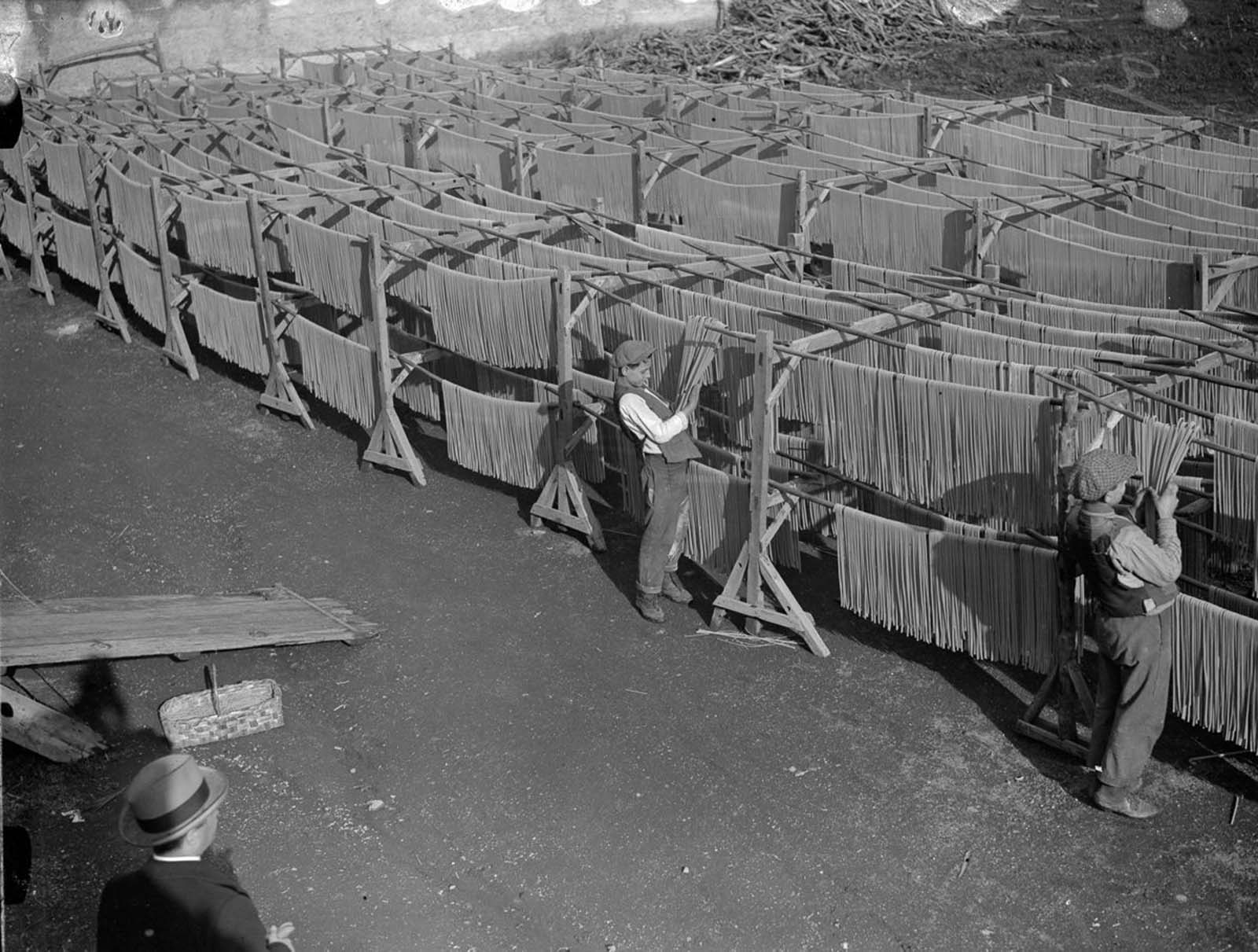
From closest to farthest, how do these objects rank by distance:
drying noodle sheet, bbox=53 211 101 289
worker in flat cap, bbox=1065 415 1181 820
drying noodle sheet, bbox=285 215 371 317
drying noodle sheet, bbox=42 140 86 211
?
worker in flat cap, bbox=1065 415 1181 820 < drying noodle sheet, bbox=285 215 371 317 < drying noodle sheet, bbox=53 211 101 289 < drying noodle sheet, bbox=42 140 86 211

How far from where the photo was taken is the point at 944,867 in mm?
6789

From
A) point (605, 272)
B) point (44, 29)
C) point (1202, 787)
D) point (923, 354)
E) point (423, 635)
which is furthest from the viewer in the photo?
point (44, 29)

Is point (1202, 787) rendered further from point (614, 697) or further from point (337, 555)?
point (337, 555)

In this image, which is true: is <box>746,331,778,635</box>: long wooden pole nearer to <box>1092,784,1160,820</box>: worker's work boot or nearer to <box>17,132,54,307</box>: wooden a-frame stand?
<box>1092,784,1160,820</box>: worker's work boot

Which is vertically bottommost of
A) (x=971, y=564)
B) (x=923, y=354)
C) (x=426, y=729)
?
(x=426, y=729)

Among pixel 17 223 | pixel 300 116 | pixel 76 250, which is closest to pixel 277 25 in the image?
pixel 300 116

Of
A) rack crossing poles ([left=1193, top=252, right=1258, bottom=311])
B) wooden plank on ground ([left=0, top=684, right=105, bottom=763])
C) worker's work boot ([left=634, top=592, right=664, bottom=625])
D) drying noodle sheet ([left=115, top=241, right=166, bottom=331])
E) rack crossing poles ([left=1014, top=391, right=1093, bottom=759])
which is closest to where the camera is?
rack crossing poles ([left=1014, top=391, right=1093, bottom=759])

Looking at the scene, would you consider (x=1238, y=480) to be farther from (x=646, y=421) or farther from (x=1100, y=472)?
(x=646, y=421)

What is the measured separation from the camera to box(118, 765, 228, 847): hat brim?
428 cm

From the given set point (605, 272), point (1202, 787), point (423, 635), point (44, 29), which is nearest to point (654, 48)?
point (44, 29)

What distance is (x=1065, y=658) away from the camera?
24.5 ft

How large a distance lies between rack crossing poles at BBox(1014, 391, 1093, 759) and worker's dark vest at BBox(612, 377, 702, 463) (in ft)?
8.24

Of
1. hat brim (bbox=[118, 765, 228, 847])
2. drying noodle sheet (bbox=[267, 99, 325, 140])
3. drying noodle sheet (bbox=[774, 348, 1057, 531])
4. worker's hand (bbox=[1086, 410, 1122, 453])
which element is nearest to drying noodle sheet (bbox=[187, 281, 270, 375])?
drying noodle sheet (bbox=[774, 348, 1057, 531])

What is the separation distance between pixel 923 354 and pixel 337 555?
4789mm
